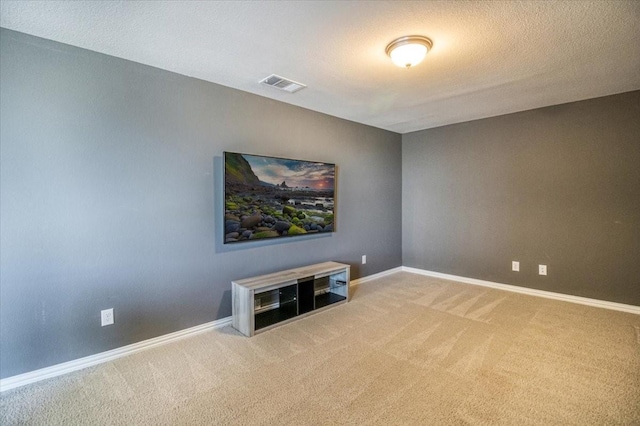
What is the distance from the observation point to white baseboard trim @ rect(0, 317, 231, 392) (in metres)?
2.01

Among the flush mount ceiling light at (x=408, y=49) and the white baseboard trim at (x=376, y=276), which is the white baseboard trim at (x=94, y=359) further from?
the flush mount ceiling light at (x=408, y=49)

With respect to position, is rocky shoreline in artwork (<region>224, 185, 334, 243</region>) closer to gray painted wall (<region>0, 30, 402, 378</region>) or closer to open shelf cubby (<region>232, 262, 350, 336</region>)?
gray painted wall (<region>0, 30, 402, 378</region>)

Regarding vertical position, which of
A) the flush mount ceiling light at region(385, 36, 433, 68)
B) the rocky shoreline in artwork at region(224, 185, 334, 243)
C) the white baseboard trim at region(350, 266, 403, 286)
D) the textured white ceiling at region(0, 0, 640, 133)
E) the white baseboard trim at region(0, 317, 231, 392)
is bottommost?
the white baseboard trim at region(0, 317, 231, 392)

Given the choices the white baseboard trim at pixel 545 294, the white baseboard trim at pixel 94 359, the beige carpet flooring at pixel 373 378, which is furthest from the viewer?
the white baseboard trim at pixel 545 294

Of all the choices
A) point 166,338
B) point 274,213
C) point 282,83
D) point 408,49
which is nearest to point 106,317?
point 166,338

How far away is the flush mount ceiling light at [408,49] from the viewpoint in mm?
2066

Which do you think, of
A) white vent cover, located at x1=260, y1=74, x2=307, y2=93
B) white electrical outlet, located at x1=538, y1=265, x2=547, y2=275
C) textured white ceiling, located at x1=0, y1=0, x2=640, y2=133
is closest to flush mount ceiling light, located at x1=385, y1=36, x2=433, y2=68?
textured white ceiling, located at x1=0, y1=0, x2=640, y2=133

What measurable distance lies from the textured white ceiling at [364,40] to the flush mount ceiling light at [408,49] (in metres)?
0.05

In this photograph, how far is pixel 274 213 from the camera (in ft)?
10.6

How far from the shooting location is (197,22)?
1.90m

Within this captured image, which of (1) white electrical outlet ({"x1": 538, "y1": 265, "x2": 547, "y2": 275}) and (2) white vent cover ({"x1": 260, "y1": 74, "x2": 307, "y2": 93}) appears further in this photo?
(1) white electrical outlet ({"x1": 538, "y1": 265, "x2": 547, "y2": 275})

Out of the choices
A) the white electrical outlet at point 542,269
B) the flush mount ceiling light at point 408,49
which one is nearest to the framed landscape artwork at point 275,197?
the flush mount ceiling light at point 408,49

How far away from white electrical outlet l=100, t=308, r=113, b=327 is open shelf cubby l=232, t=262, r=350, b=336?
96 centimetres

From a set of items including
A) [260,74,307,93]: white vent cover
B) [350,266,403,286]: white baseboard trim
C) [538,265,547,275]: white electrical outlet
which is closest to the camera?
[260,74,307,93]: white vent cover
